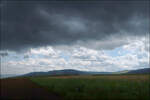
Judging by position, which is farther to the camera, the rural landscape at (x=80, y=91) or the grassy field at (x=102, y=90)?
the rural landscape at (x=80, y=91)

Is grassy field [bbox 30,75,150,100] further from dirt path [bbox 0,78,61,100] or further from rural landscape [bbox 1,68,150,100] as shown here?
dirt path [bbox 0,78,61,100]

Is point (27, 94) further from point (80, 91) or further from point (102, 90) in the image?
point (102, 90)

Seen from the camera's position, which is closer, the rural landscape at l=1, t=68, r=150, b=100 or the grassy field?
the grassy field

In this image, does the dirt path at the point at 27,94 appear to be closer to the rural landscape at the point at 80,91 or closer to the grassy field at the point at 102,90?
the rural landscape at the point at 80,91

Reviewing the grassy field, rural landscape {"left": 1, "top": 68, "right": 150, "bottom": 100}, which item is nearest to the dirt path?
rural landscape {"left": 1, "top": 68, "right": 150, "bottom": 100}

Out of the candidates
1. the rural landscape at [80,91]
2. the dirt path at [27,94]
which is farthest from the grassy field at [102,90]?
the dirt path at [27,94]

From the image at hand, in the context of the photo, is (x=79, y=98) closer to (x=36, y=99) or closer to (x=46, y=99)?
(x=46, y=99)

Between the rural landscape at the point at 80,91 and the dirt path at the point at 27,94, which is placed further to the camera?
the rural landscape at the point at 80,91

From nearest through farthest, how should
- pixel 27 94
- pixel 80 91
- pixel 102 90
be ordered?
pixel 27 94 → pixel 80 91 → pixel 102 90

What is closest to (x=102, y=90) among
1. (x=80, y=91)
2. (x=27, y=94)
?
(x=80, y=91)

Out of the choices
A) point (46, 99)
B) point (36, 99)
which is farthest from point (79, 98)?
point (36, 99)

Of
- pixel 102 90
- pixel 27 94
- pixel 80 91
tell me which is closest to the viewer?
pixel 27 94

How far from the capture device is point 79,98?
17.2 metres

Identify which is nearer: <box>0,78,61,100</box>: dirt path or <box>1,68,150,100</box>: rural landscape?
<box>0,78,61,100</box>: dirt path
